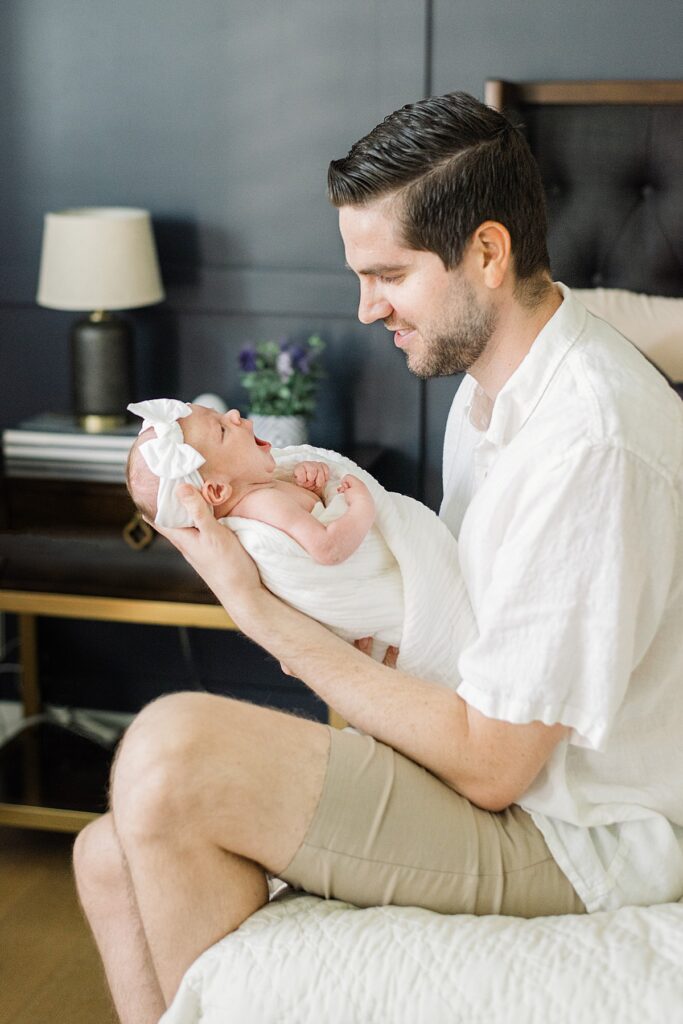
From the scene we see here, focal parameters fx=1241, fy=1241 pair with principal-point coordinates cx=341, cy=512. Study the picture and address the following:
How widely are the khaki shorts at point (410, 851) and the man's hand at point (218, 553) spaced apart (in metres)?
0.22

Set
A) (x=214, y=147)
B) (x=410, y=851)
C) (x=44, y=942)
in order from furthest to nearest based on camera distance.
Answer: (x=214, y=147) < (x=44, y=942) < (x=410, y=851)

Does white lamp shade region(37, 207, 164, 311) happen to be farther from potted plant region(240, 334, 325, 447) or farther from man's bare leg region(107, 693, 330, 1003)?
man's bare leg region(107, 693, 330, 1003)

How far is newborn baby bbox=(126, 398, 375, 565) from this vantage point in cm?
147

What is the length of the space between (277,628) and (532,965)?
464 millimetres

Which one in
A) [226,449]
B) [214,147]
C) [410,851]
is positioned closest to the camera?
[410,851]

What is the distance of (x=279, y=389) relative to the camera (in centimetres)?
248

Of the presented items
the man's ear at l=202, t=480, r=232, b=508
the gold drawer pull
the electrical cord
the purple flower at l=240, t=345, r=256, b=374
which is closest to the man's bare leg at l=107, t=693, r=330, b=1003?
the man's ear at l=202, t=480, r=232, b=508

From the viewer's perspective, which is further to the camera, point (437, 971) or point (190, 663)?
point (190, 663)

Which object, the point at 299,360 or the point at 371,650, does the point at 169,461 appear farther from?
the point at 299,360

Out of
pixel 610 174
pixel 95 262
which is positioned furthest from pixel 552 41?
pixel 95 262

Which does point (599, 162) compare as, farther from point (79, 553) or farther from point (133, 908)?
point (133, 908)

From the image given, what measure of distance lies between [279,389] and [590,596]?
136 centimetres

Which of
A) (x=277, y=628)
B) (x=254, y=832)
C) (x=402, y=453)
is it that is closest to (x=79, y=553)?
(x=402, y=453)

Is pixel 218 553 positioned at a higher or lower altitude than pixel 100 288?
lower
